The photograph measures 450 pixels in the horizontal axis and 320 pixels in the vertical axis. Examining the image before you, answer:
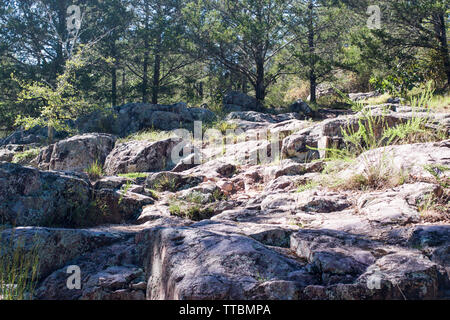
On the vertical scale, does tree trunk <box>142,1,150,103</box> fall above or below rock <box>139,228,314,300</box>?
above

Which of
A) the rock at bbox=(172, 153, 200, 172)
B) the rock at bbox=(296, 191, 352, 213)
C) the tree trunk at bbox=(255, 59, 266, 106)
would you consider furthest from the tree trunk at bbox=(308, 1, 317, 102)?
the rock at bbox=(296, 191, 352, 213)

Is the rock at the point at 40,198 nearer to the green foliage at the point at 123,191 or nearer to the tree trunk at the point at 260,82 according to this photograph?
the green foliage at the point at 123,191

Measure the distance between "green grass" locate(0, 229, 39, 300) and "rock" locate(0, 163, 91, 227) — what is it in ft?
4.31

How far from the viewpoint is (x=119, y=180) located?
5.29 m

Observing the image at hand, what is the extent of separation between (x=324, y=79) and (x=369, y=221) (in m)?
14.2

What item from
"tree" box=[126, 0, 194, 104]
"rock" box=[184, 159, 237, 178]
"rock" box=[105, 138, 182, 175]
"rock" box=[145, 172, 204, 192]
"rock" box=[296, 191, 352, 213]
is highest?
"tree" box=[126, 0, 194, 104]

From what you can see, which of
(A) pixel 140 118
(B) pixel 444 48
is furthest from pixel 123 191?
(B) pixel 444 48

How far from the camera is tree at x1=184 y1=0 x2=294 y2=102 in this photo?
1418cm

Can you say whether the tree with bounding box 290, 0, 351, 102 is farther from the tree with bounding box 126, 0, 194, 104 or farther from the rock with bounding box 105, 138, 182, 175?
the rock with bounding box 105, 138, 182, 175

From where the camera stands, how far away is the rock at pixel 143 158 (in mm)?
7586

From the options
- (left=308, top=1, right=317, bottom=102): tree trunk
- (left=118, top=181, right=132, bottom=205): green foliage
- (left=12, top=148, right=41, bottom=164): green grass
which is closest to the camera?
(left=118, top=181, right=132, bottom=205): green foliage

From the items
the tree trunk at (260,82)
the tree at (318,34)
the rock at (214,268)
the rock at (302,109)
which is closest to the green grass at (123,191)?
the rock at (214,268)

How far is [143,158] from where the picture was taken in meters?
7.64

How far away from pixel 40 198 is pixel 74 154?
4.35 m
